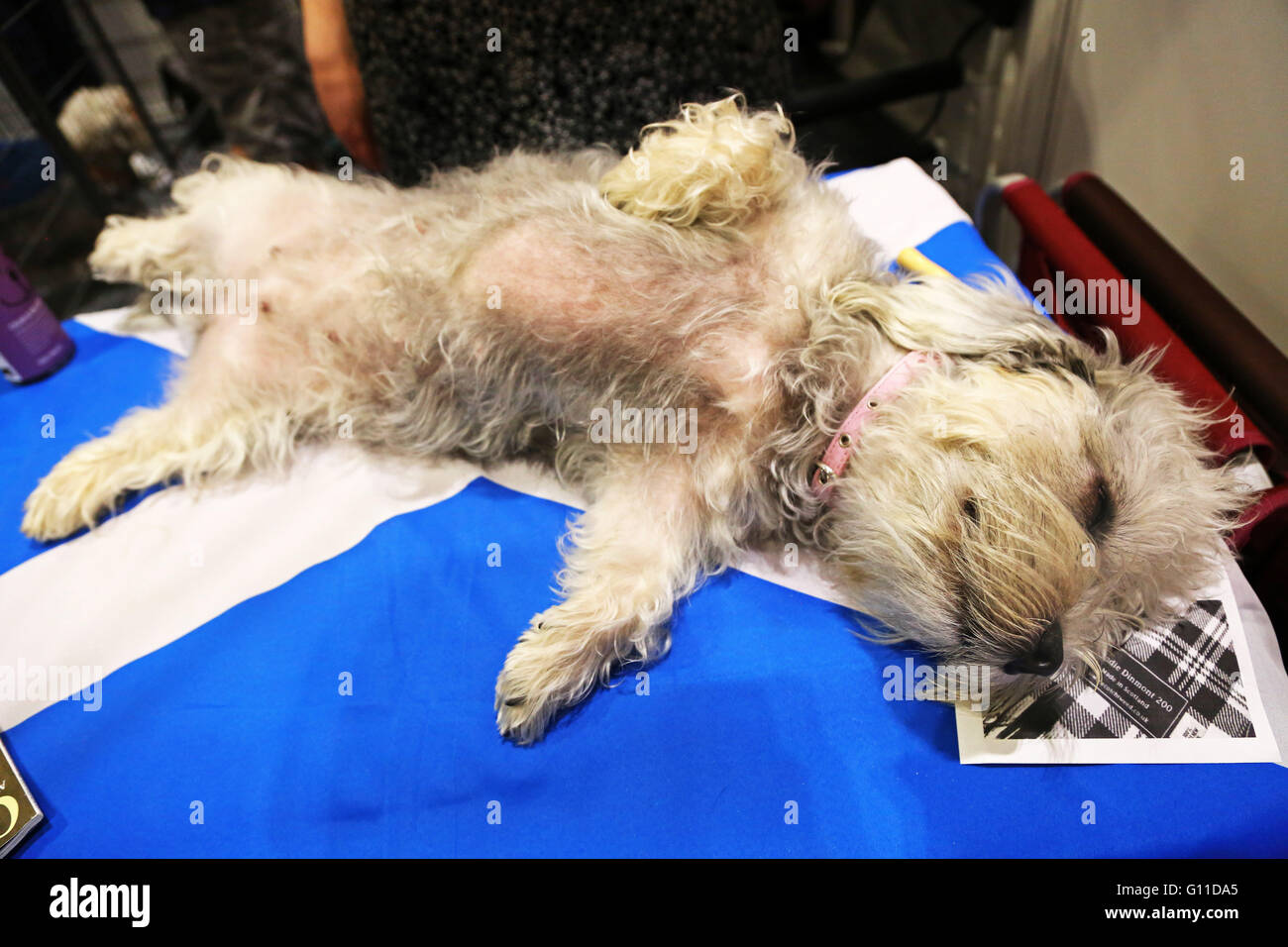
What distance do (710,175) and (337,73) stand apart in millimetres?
1195

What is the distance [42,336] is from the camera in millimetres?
1773

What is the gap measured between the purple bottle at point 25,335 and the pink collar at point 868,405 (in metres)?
1.93

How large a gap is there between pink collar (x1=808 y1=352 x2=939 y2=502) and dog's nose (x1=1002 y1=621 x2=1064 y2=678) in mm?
401

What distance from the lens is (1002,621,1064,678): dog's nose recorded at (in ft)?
3.42

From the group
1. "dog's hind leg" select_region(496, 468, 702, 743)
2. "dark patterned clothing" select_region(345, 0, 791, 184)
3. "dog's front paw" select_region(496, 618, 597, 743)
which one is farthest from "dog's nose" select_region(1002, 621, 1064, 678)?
"dark patterned clothing" select_region(345, 0, 791, 184)

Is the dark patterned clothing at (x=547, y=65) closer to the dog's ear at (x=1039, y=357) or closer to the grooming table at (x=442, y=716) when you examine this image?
the grooming table at (x=442, y=716)

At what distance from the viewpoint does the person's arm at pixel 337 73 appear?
177 centimetres

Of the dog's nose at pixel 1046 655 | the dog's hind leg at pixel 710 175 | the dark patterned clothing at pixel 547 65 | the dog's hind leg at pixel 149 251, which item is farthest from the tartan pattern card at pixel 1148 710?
the dog's hind leg at pixel 149 251

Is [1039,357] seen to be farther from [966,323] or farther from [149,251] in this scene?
[149,251]

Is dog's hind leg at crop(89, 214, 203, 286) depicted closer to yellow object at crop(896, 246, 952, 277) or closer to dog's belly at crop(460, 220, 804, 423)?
dog's belly at crop(460, 220, 804, 423)
